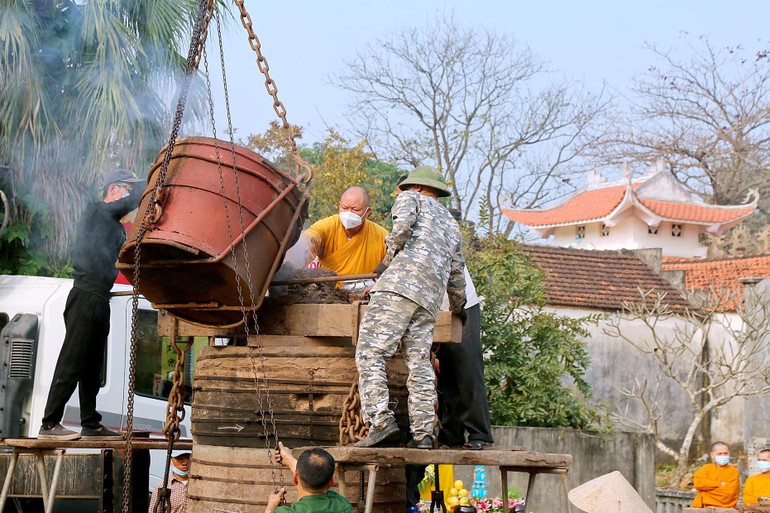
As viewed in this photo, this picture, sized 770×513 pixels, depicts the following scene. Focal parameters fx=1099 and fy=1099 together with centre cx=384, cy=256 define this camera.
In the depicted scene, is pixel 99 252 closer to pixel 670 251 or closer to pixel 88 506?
pixel 88 506

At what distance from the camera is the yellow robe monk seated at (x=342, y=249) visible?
23.2 ft

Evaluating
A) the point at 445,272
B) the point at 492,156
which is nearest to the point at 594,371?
the point at 492,156

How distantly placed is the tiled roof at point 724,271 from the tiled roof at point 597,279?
0.81 meters

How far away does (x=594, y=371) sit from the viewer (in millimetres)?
22094

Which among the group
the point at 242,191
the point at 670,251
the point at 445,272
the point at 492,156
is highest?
the point at 492,156

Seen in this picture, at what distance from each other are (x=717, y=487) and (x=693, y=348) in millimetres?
12367

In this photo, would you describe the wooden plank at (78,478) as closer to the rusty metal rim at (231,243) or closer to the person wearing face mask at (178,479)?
the person wearing face mask at (178,479)

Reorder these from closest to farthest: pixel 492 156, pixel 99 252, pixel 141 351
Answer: pixel 99 252 < pixel 141 351 < pixel 492 156

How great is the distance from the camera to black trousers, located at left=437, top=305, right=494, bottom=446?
685cm

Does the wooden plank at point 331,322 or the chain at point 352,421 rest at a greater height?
the wooden plank at point 331,322

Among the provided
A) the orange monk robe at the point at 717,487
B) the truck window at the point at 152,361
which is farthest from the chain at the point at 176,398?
the orange monk robe at the point at 717,487

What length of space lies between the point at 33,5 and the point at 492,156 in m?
20.4

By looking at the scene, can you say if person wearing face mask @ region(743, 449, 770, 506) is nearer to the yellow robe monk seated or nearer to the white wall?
the yellow robe monk seated

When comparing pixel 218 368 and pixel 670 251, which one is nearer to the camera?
pixel 218 368
